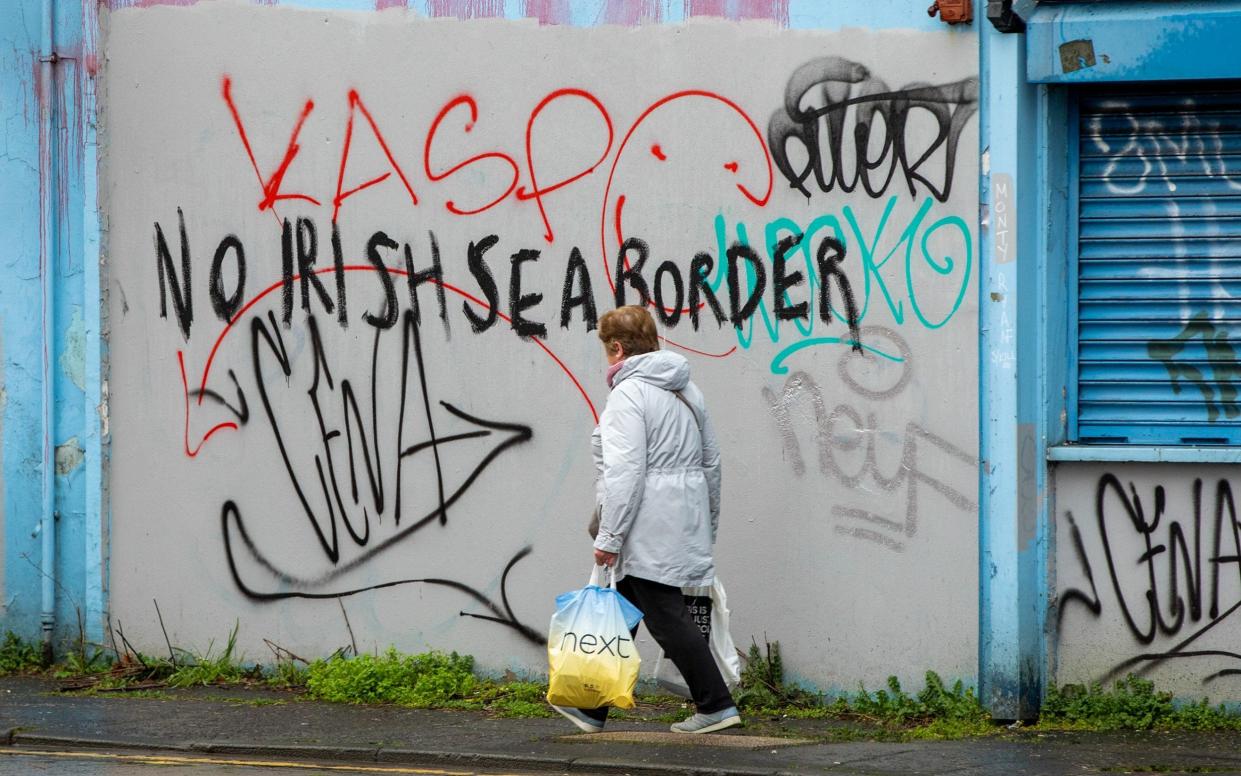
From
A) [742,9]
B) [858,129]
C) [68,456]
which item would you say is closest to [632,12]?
[742,9]

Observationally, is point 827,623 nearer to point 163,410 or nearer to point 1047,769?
point 1047,769

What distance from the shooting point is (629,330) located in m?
7.34

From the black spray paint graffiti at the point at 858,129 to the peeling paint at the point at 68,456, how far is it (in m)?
4.07

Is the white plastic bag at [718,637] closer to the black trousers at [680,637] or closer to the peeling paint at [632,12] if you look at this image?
the black trousers at [680,637]

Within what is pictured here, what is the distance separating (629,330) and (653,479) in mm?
643

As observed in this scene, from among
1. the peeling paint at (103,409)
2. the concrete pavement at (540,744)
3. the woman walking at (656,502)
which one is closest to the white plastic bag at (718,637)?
the woman walking at (656,502)

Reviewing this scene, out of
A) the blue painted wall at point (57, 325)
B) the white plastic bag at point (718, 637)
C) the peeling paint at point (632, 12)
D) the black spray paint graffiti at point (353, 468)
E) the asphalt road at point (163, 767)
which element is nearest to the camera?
the asphalt road at point (163, 767)

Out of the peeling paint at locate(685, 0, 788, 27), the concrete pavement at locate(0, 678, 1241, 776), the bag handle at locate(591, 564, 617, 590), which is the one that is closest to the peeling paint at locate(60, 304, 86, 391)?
the concrete pavement at locate(0, 678, 1241, 776)

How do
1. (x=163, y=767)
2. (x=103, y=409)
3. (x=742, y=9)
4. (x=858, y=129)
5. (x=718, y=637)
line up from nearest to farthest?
(x=163, y=767)
(x=718, y=637)
(x=858, y=129)
(x=742, y=9)
(x=103, y=409)

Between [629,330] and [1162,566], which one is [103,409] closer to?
[629,330]

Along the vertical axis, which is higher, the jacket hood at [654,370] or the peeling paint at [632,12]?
the peeling paint at [632,12]

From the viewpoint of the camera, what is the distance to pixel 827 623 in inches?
316

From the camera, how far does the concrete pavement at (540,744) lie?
675 cm

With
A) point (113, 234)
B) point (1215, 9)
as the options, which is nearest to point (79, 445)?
point (113, 234)
